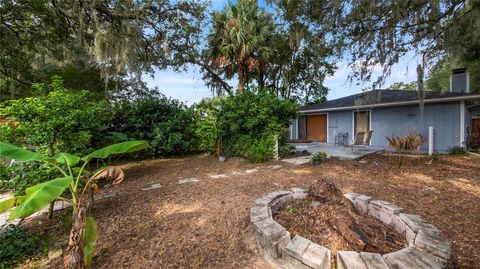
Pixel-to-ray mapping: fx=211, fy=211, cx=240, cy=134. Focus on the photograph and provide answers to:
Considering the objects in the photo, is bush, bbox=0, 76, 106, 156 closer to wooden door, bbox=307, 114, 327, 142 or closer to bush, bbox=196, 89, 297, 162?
bush, bbox=196, 89, 297, 162

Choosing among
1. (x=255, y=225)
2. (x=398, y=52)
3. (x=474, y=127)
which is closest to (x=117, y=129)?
(x=255, y=225)

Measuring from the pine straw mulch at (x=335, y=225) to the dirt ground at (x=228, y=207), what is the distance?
52 centimetres

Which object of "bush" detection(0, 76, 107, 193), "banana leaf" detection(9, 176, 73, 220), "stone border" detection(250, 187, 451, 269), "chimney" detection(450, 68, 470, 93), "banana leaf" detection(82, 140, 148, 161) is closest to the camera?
"banana leaf" detection(9, 176, 73, 220)

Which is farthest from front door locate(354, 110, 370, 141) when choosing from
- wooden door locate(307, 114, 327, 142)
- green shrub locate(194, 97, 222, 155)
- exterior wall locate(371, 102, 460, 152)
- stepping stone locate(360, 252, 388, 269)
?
stepping stone locate(360, 252, 388, 269)

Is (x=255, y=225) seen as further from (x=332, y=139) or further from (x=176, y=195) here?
(x=332, y=139)

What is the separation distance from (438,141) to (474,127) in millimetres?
3545

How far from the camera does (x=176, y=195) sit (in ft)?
12.9

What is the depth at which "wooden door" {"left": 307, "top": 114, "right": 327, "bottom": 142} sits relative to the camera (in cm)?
1339

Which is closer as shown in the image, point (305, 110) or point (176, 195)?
point (176, 195)

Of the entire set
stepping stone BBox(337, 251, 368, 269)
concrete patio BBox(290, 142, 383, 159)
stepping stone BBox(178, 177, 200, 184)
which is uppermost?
concrete patio BBox(290, 142, 383, 159)

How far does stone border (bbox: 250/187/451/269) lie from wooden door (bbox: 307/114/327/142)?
11444mm

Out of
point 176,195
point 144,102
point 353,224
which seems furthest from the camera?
point 144,102

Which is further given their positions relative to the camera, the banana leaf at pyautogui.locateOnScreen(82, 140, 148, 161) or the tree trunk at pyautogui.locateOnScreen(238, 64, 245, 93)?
the tree trunk at pyautogui.locateOnScreen(238, 64, 245, 93)

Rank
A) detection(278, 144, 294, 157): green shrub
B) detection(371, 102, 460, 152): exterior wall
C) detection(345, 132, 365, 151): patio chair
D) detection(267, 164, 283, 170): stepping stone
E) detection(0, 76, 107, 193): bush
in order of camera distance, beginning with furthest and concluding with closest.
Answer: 1. detection(371, 102, 460, 152): exterior wall
2. detection(345, 132, 365, 151): patio chair
3. detection(278, 144, 294, 157): green shrub
4. detection(267, 164, 283, 170): stepping stone
5. detection(0, 76, 107, 193): bush
